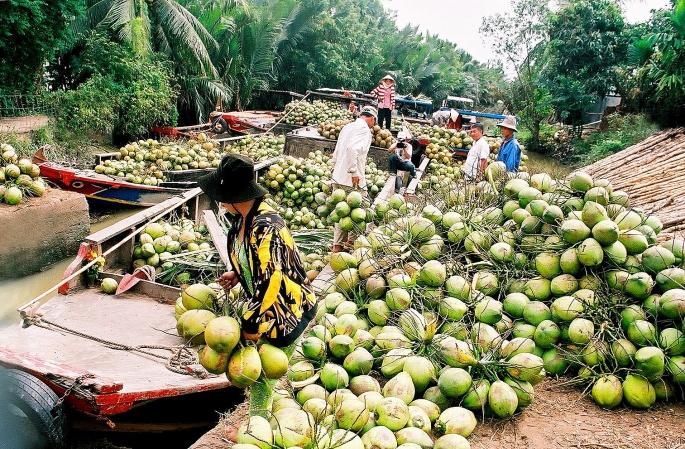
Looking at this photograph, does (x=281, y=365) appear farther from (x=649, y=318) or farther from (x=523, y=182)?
(x=523, y=182)

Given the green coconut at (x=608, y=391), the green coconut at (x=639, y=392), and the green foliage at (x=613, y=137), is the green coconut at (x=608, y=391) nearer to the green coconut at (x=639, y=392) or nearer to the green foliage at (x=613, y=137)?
the green coconut at (x=639, y=392)

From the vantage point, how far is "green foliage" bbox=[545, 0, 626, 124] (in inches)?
712

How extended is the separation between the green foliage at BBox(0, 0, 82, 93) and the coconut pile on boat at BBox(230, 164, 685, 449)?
397 inches

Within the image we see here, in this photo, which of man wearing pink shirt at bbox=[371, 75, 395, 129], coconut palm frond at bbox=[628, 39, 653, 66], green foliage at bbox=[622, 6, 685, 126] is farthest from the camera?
coconut palm frond at bbox=[628, 39, 653, 66]

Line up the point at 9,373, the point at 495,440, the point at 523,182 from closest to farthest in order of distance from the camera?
the point at 495,440 < the point at 9,373 < the point at 523,182

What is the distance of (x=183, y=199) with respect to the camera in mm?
7395

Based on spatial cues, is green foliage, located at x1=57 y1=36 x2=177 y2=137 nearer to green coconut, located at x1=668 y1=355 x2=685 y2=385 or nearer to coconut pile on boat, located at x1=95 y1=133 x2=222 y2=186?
coconut pile on boat, located at x1=95 y1=133 x2=222 y2=186

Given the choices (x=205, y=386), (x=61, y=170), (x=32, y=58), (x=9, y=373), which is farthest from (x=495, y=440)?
(x=32, y=58)

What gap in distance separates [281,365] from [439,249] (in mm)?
1654

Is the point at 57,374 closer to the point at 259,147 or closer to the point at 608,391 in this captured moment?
the point at 608,391

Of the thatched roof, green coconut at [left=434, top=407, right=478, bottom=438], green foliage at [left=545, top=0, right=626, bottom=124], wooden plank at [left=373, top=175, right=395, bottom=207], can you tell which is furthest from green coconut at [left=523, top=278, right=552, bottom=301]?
green foliage at [left=545, top=0, right=626, bottom=124]

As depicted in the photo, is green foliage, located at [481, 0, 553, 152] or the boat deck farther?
green foliage, located at [481, 0, 553, 152]

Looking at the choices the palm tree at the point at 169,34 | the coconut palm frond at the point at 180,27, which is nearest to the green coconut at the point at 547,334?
the palm tree at the point at 169,34

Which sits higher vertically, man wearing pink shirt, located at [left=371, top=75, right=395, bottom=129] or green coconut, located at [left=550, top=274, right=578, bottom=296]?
man wearing pink shirt, located at [left=371, top=75, right=395, bottom=129]
